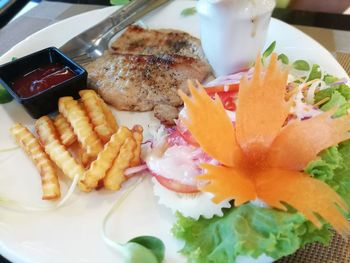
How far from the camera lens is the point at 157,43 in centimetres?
222

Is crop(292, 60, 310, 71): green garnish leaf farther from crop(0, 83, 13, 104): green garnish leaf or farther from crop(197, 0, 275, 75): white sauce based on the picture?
crop(0, 83, 13, 104): green garnish leaf

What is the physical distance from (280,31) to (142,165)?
1237mm

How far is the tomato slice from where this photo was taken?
4.49ft

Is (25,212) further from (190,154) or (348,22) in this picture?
(348,22)

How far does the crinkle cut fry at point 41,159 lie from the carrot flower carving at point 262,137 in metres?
0.61

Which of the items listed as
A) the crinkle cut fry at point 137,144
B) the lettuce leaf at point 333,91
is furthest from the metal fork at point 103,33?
the lettuce leaf at point 333,91

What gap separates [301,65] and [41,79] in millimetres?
1321

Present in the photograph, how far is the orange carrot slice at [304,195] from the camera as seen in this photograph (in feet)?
3.59

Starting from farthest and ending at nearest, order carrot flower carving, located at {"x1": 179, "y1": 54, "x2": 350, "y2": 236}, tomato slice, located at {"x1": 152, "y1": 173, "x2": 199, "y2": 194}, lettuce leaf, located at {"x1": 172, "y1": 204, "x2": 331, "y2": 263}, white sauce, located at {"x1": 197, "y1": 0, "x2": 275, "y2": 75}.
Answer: white sauce, located at {"x1": 197, "y1": 0, "x2": 275, "y2": 75}, tomato slice, located at {"x1": 152, "y1": 173, "x2": 199, "y2": 194}, carrot flower carving, located at {"x1": 179, "y1": 54, "x2": 350, "y2": 236}, lettuce leaf, located at {"x1": 172, "y1": 204, "x2": 331, "y2": 263}

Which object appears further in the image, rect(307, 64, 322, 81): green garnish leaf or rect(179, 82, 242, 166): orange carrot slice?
rect(307, 64, 322, 81): green garnish leaf

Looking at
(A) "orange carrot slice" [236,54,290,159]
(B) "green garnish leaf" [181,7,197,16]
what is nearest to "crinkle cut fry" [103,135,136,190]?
(A) "orange carrot slice" [236,54,290,159]

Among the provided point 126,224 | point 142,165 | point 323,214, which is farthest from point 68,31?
point 323,214

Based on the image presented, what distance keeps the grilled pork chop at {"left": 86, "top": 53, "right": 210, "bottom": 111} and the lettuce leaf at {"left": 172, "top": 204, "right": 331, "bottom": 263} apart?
→ 776mm

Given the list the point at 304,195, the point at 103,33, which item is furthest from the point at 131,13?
the point at 304,195
